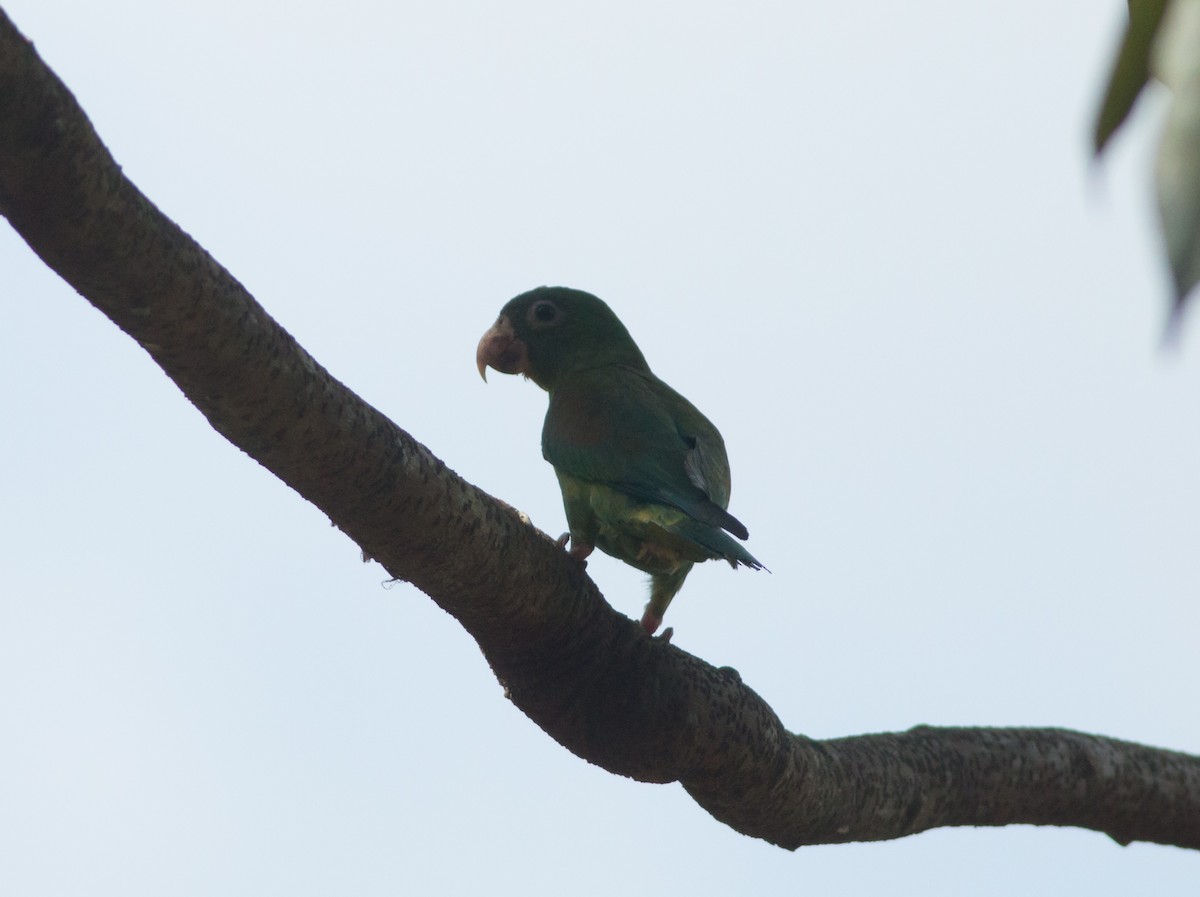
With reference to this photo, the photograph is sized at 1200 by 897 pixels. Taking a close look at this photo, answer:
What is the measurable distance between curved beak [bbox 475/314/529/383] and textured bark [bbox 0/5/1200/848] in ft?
7.12

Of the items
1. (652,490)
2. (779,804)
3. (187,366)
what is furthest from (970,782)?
(187,366)

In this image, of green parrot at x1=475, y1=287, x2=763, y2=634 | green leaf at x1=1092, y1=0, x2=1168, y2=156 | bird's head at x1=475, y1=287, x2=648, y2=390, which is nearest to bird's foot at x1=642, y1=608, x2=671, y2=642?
green parrot at x1=475, y1=287, x2=763, y2=634

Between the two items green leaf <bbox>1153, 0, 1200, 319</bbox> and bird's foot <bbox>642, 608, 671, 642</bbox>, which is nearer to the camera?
green leaf <bbox>1153, 0, 1200, 319</bbox>

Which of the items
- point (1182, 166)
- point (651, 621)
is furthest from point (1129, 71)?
point (651, 621)

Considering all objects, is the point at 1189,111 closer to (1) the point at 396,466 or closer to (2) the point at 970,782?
(1) the point at 396,466

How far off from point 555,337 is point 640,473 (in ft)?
4.71

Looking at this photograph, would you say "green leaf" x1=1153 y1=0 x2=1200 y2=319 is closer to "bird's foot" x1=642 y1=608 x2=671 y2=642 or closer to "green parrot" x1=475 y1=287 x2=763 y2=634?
"green parrot" x1=475 y1=287 x2=763 y2=634

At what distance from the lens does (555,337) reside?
5676mm

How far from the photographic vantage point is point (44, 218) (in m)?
2.36

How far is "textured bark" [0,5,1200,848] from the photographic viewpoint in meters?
2.40

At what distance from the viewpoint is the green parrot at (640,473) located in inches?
168

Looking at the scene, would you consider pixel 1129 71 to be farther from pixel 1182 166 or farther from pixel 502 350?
pixel 502 350

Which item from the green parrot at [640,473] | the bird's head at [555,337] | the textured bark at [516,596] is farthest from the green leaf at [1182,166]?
the bird's head at [555,337]

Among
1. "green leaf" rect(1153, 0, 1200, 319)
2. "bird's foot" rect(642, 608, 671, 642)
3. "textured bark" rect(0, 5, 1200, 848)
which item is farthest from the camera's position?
"bird's foot" rect(642, 608, 671, 642)
